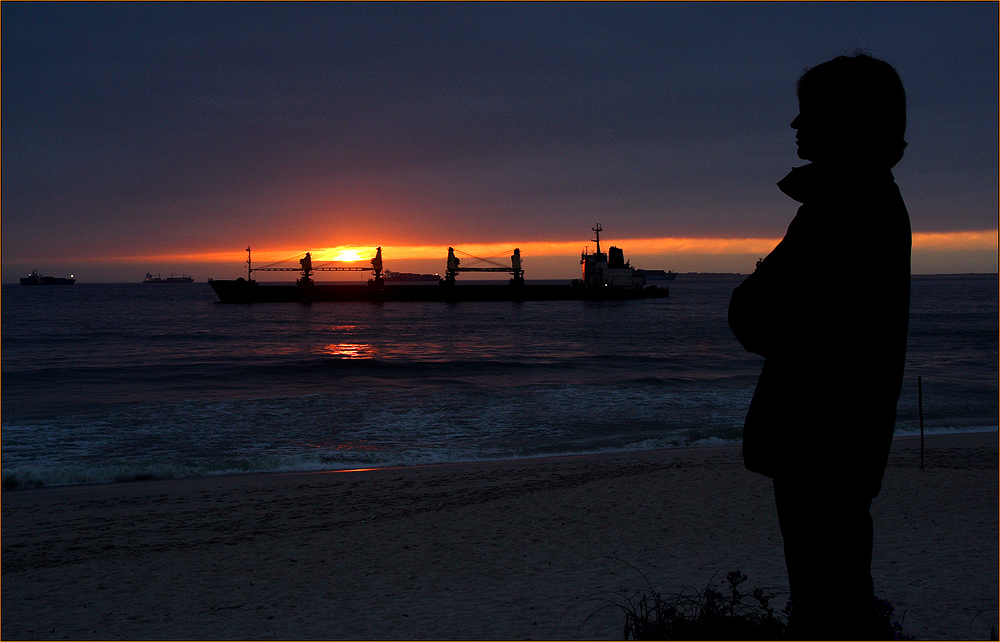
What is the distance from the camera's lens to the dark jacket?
1359 mm

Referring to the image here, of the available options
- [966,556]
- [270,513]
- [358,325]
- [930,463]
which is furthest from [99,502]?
[358,325]

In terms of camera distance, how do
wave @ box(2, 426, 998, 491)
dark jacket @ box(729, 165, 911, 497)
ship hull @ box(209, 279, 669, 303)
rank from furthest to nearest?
1. ship hull @ box(209, 279, 669, 303)
2. wave @ box(2, 426, 998, 491)
3. dark jacket @ box(729, 165, 911, 497)

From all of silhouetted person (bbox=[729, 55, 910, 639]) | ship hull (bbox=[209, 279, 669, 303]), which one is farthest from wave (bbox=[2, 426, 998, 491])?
ship hull (bbox=[209, 279, 669, 303])

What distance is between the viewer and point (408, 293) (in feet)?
262

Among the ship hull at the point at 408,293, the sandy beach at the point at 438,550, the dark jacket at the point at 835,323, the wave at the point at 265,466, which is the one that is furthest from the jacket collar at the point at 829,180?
the ship hull at the point at 408,293

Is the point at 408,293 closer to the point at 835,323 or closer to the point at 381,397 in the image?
the point at 381,397

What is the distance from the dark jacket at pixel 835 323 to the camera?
4.46 ft

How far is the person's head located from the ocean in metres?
0.34

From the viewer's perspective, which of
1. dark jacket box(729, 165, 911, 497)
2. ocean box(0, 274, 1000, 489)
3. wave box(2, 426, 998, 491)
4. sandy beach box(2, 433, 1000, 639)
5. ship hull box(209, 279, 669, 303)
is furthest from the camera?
ship hull box(209, 279, 669, 303)

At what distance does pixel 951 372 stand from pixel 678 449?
16.8 meters

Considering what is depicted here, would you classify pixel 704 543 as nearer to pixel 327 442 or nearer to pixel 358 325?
pixel 327 442

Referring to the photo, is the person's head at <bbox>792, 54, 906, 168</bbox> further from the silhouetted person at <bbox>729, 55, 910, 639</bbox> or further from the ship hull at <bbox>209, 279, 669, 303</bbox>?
the ship hull at <bbox>209, 279, 669, 303</bbox>

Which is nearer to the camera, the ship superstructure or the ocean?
the ocean

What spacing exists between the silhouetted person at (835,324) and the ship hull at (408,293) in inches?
2892
